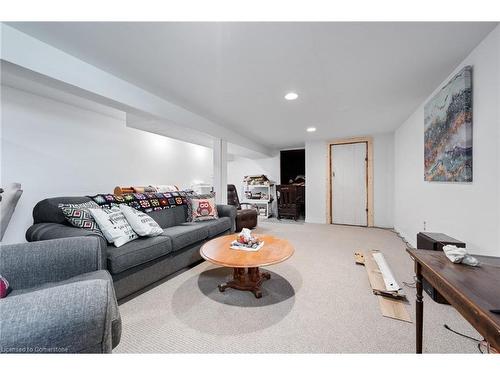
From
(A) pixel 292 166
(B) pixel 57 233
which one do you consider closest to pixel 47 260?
(B) pixel 57 233

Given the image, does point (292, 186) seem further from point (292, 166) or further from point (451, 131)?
point (451, 131)

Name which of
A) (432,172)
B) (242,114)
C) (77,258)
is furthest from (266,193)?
(77,258)

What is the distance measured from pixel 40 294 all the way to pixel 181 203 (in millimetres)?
2511

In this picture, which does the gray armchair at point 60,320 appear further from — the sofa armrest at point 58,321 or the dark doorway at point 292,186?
the dark doorway at point 292,186

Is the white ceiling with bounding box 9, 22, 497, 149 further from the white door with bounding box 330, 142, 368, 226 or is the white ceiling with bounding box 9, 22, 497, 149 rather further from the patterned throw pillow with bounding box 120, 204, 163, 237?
the white door with bounding box 330, 142, 368, 226

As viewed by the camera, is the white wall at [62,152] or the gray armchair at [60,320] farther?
the white wall at [62,152]

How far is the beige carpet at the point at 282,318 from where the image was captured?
1231 mm

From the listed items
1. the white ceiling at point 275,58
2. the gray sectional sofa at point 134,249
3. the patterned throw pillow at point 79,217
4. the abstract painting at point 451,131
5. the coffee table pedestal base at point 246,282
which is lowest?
the coffee table pedestal base at point 246,282

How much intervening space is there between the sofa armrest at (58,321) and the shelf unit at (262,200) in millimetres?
5231

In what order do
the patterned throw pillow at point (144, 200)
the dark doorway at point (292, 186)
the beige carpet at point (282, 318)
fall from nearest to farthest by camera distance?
the beige carpet at point (282, 318) < the patterned throw pillow at point (144, 200) < the dark doorway at point (292, 186)

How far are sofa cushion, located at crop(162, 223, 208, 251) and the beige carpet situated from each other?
13.3 inches

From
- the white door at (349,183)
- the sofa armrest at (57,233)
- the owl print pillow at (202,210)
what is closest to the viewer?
the sofa armrest at (57,233)

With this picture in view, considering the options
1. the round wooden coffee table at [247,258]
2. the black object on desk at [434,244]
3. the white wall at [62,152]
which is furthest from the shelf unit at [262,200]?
the black object on desk at [434,244]

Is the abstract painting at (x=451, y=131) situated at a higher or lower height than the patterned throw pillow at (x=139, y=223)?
higher
